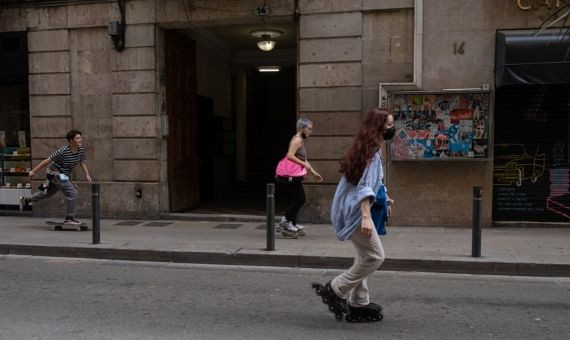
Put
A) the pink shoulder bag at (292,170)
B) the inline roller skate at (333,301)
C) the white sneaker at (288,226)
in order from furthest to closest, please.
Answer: the white sneaker at (288,226) → the pink shoulder bag at (292,170) → the inline roller skate at (333,301)

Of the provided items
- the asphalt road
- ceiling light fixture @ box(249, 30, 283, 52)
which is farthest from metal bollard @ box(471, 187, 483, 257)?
ceiling light fixture @ box(249, 30, 283, 52)

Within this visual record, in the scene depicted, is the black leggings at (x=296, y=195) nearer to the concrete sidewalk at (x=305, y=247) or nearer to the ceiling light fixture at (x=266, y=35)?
the concrete sidewalk at (x=305, y=247)

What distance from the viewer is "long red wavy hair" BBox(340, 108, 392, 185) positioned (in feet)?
15.5

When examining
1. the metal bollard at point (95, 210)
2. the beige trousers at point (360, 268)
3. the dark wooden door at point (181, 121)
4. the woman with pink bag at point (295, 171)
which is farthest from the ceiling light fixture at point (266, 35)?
the beige trousers at point (360, 268)

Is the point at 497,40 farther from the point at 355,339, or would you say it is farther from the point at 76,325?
the point at 76,325

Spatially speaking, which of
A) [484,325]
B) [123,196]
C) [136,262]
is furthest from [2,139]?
[484,325]

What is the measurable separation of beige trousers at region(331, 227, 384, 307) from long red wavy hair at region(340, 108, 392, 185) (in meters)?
0.49

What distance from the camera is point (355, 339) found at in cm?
465

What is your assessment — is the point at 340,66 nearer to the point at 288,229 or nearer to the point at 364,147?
the point at 288,229

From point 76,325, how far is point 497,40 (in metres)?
7.72

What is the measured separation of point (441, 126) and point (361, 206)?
5601 mm

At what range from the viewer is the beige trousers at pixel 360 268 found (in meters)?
4.80

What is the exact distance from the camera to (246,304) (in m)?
5.77

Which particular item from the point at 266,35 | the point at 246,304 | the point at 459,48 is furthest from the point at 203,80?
the point at 246,304
